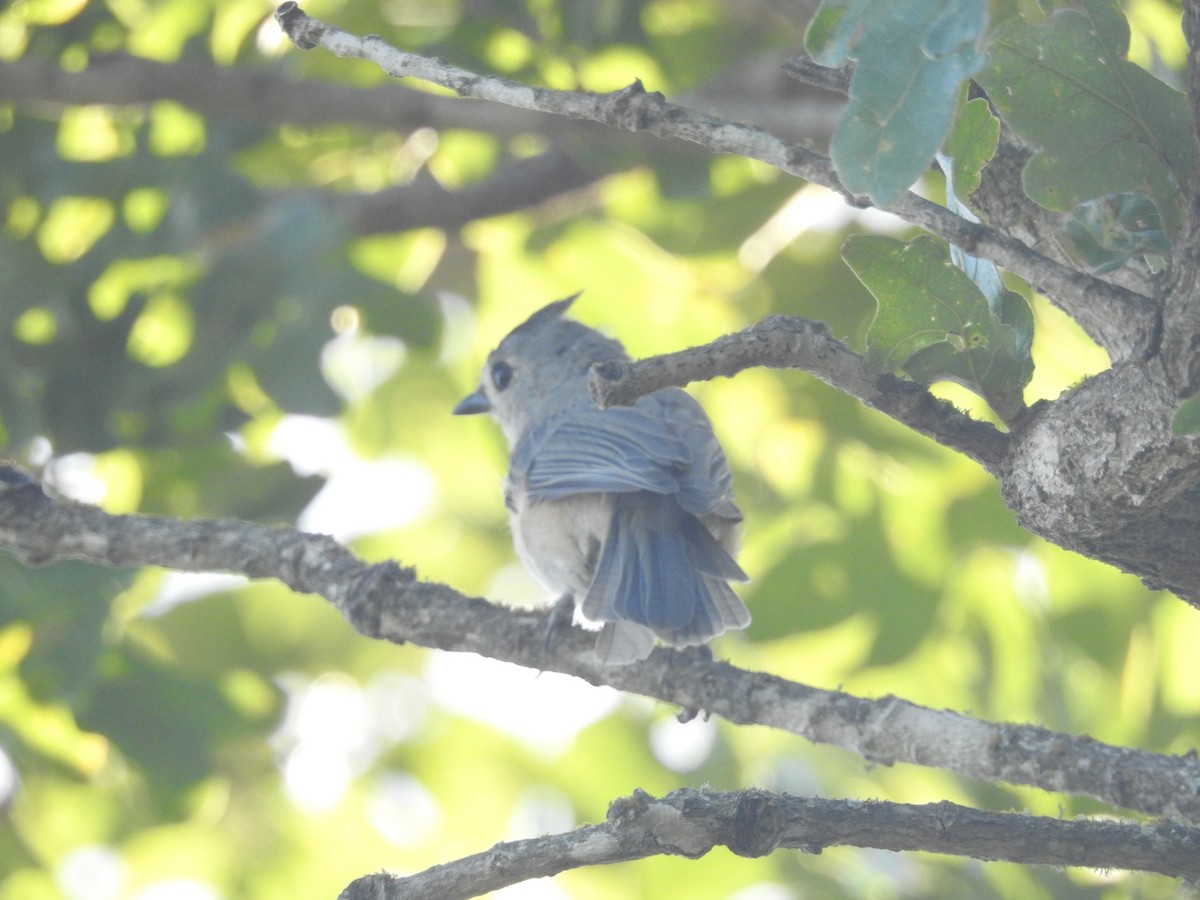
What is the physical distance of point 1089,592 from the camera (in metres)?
3.17

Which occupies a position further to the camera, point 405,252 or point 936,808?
point 405,252

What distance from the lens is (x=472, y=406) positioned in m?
4.43

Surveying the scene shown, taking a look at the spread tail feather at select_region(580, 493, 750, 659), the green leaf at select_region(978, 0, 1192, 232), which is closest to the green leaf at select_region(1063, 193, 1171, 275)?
the green leaf at select_region(978, 0, 1192, 232)

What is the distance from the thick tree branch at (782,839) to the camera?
1.59 m

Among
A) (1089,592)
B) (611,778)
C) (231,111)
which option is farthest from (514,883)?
(231,111)

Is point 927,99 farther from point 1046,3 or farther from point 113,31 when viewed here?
point 113,31

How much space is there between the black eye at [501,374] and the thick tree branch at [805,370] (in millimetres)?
2803

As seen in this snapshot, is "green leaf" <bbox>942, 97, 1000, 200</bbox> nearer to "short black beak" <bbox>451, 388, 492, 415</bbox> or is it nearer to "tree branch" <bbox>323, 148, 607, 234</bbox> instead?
"short black beak" <bbox>451, 388, 492, 415</bbox>

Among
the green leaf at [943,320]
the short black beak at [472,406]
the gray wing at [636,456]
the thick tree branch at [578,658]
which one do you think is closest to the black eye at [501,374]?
the short black beak at [472,406]

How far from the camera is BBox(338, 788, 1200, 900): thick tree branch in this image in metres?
1.59

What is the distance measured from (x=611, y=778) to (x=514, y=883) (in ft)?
7.68

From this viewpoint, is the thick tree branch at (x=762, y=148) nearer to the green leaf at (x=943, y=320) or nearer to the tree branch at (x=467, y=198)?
the green leaf at (x=943, y=320)

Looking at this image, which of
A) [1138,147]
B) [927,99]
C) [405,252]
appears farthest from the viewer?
[405,252]

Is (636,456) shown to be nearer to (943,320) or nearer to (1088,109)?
(943,320)
